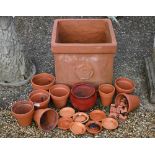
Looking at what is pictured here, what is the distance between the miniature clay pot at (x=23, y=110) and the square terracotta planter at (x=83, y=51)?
465mm

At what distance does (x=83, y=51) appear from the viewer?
2906 millimetres

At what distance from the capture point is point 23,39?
435 cm

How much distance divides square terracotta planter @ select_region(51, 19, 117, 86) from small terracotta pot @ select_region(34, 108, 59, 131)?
40cm

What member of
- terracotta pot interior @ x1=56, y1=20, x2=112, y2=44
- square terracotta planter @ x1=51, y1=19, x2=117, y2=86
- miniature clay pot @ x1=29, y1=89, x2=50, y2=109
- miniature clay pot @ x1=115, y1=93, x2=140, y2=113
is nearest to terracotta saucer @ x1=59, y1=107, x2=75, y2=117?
miniature clay pot @ x1=29, y1=89, x2=50, y2=109

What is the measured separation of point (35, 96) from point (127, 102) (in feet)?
3.12

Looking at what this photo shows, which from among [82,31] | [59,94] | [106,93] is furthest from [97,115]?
[82,31]

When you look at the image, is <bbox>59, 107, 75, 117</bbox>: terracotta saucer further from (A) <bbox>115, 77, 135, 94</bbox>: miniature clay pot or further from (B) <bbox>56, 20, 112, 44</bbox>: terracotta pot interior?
(B) <bbox>56, 20, 112, 44</bbox>: terracotta pot interior

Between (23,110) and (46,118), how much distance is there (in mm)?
244

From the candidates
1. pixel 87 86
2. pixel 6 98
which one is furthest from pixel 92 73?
pixel 6 98

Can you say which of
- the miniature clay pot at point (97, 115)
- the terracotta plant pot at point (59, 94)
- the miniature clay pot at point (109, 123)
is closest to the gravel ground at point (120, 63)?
the miniature clay pot at point (109, 123)

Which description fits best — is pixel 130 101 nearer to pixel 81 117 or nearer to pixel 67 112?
pixel 81 117

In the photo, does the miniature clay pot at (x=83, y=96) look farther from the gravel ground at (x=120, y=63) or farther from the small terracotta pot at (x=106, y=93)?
the gravel ground at (x=120, y=63)

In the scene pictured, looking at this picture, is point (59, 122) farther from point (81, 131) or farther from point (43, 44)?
point (43, 44)

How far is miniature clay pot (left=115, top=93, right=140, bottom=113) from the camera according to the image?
2.96 metres
